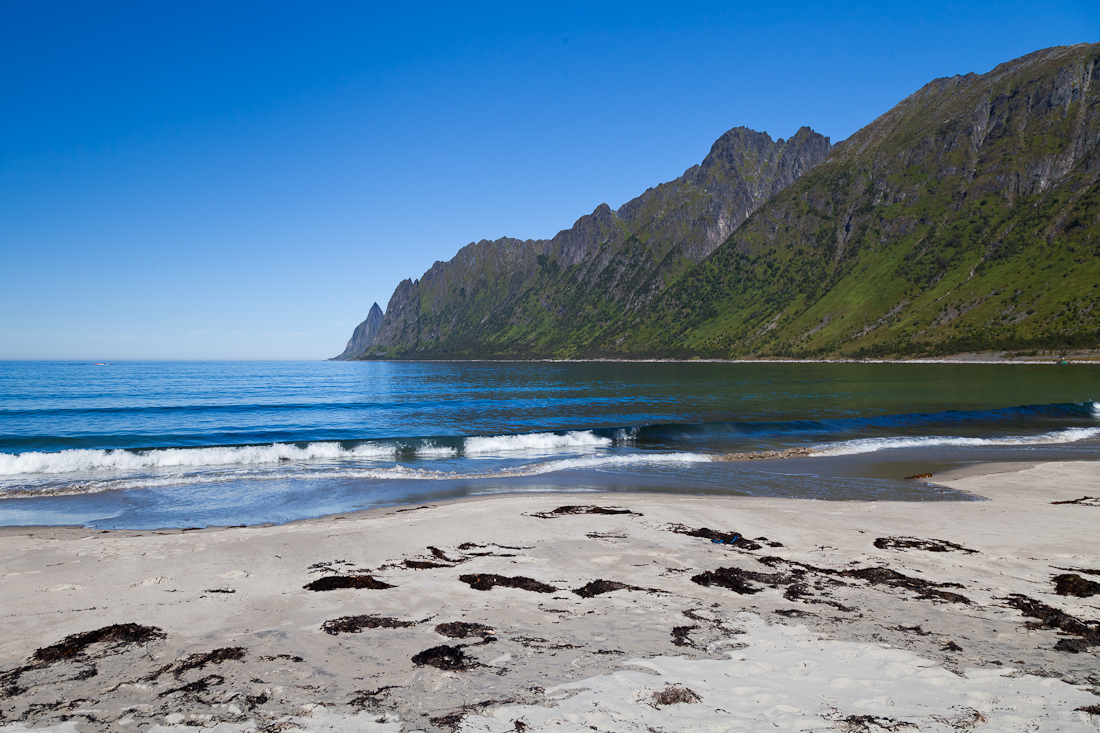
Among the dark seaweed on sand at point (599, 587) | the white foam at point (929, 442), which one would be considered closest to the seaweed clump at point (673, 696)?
the dark seaweed on sand at point (599, 587)


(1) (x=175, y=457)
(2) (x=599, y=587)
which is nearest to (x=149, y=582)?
(2) (x=599, y=587)

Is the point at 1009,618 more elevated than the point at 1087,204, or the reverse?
the point at 1087,204

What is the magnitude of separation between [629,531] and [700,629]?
5.82 m

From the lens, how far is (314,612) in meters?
8.35

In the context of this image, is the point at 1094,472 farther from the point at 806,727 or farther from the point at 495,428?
the point at 495,428

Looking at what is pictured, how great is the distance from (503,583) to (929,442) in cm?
3026

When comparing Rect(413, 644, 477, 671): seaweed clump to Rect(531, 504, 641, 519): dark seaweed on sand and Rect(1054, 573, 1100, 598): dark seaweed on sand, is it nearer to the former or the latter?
Rect(531, 504, 641, 519): dark seaweed on sand

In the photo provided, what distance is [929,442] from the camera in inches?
1172

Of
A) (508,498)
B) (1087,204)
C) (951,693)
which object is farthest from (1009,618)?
(1087,204)

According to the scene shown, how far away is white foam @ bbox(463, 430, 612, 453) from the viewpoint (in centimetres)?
3078

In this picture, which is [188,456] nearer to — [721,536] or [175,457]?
[175,457]

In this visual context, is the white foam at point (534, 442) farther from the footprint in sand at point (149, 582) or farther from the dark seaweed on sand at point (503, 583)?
the footprint in sand at point (149, 582)

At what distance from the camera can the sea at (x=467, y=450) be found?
19.1 meters

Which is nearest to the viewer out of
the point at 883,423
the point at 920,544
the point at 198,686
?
the point at 198,686
